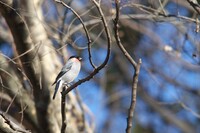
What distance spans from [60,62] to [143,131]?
15.9ft

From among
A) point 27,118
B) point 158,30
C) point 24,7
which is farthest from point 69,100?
point 158,30

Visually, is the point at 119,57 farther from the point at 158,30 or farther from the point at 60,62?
the point at 60,62

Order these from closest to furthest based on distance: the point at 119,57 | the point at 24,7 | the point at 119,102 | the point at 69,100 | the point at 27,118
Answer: the point at 24,7 → the point at 27,118 → the point at 69,100 → the point at 119,57 → the point at 119,102

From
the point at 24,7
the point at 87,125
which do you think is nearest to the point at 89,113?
the point at 87,125

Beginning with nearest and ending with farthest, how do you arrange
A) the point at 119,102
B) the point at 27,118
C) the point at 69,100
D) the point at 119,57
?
the point at 27,118
the point at 69,100
the point at 119,57
the point at 119,102

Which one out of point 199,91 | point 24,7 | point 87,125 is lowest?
point 199,91

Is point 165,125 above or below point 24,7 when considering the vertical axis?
below

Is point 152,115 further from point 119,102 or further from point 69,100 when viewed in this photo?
point 69,100

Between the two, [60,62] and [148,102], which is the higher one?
[60,62]

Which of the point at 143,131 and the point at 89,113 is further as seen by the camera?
the point at 143,131

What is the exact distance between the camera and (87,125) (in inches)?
249

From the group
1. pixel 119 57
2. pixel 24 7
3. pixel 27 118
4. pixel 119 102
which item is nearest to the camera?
pixel 24 7

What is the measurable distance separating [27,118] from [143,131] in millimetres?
5760

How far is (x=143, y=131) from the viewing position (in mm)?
10969
